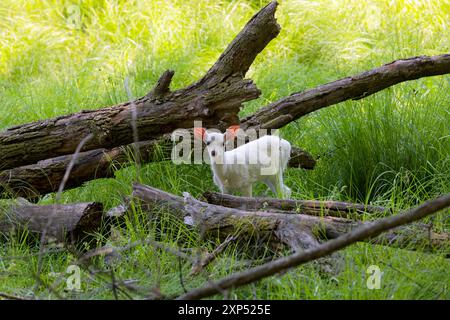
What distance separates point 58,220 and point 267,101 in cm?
314

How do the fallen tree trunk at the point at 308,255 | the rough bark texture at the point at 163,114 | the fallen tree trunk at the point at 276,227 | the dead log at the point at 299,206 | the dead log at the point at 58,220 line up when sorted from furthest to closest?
1. the rough bark texture at the point at 163,114
2. the dead log at the point at 58,220
3. the dead log at the point at 299,206
4. the fallen tree trunk at the point at 276,227
5. the fallen tree trunk at the point at 308,255

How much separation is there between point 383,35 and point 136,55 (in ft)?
9.56

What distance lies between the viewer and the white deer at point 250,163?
191 inches

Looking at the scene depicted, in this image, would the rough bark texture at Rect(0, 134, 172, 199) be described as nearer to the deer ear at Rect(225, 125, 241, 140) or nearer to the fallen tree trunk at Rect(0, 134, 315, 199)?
the fallen tree trunk at Rect(0, 134, 315, 199)

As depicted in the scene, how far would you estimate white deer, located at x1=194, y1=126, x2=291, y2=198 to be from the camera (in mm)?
4855

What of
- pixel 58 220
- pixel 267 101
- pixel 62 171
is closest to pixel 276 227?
pixel 58 220

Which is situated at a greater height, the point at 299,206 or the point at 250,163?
the point at 250,163

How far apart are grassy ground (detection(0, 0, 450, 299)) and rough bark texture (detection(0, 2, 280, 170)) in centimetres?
54

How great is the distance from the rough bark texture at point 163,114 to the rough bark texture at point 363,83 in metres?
0.62

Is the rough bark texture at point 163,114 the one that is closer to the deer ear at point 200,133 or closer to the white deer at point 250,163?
the deer ear at point 200,133

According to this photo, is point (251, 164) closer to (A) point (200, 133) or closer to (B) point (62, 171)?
(A) point (200, 133)

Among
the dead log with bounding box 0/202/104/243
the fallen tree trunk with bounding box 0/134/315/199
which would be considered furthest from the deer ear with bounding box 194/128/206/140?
the dead log with bounding box 0/202/104/243

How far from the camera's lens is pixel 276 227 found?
3795 mm

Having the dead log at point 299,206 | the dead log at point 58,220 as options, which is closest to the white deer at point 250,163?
the dead log at point 299,206
